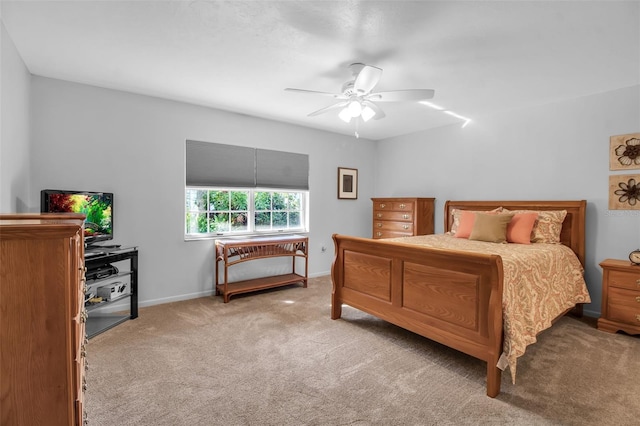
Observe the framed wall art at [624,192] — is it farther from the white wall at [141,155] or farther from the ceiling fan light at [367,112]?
the white wall at [141,155]

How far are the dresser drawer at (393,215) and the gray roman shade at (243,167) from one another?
4.19 feet

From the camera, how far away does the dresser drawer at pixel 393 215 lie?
472cm

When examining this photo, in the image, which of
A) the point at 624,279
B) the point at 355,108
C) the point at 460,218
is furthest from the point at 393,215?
the point at 624,279

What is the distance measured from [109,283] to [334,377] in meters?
2.61

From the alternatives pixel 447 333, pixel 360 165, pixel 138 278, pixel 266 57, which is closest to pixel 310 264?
pixel 360 165

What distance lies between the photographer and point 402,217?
4.82 metres

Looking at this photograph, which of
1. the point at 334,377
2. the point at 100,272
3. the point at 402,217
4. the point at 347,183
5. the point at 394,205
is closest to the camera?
the point at 334,377

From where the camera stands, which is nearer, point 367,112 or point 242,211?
point 367,112

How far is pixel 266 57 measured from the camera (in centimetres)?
254

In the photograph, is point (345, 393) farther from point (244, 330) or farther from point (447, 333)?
point (244, 330)

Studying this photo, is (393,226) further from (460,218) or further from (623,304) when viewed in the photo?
(623,304)

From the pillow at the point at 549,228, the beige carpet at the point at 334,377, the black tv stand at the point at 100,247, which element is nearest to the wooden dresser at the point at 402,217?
the pillow at the point at 549,228

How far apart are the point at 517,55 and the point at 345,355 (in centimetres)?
276

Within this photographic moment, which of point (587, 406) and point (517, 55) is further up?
point (517, 55)
